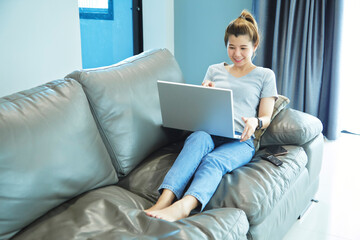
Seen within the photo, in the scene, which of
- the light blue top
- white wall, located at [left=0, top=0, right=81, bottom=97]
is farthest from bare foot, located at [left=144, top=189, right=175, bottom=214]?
white wall, located at [left=0, top=0, right=81, bottom=97]

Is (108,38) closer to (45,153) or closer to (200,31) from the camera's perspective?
(200,31)

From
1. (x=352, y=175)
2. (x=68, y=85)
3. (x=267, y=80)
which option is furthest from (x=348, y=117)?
(x=68, y=85)

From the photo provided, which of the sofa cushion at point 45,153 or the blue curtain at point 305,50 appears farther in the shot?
the blue curtain at point 305,50

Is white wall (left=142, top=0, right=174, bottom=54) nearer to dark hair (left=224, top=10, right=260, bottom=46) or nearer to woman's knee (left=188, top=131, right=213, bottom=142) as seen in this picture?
dark hair (left=224, top=10, right=260, bottom=46)

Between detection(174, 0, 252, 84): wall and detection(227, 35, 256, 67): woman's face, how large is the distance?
5.43 feet

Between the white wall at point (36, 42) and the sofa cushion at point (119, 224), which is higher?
the white wall at point (36, 42)

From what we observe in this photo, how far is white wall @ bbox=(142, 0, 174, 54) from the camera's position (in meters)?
3.84

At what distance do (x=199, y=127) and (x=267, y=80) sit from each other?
489mm

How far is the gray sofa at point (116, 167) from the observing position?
1292 millimetres

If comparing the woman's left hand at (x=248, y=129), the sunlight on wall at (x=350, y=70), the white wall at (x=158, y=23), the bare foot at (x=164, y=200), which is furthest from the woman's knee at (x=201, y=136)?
the white wall at (x=158, y=23)

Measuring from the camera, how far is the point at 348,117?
3.37 m

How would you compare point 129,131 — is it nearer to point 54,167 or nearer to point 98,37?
point 54,167

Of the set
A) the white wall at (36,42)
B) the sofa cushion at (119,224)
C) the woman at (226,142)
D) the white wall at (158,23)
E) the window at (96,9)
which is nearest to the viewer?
the sofa cushion at (119,224)

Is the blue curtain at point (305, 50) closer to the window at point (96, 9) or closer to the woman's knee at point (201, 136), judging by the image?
the window at point (96, 9)
